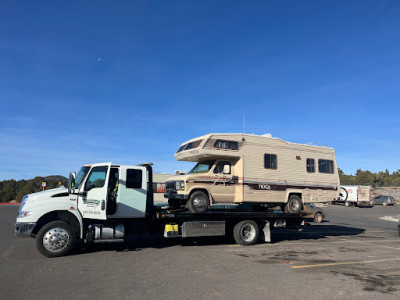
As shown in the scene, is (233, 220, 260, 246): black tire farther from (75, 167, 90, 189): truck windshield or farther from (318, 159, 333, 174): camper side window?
(75, 167, 90, 189): truck windshield

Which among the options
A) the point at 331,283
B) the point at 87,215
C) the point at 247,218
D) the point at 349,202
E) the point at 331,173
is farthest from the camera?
the point at 349,202

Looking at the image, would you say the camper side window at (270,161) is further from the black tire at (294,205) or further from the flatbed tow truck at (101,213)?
the flatbed tow truck at (101,213)

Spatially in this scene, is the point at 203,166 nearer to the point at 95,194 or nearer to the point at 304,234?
the point at 95,194

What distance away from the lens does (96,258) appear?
8.51 meters

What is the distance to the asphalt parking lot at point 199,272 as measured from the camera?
584 cm

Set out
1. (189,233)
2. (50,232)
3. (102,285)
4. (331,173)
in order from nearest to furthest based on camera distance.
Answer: (102,285)
(50,232)
(189,233)
(331,173)

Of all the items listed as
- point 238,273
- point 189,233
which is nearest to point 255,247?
point 189,233

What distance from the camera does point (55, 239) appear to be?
333 inches

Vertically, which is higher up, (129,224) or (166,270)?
(129,224)

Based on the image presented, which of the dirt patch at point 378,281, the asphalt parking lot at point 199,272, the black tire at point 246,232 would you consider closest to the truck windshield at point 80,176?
the asphalt parking lot at point 199,272

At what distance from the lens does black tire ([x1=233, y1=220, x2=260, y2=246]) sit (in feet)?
37.1

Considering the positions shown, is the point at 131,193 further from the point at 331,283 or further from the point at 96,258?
the point at 331,283

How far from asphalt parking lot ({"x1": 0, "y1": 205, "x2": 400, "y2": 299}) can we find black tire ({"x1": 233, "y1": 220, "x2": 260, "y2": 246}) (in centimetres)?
48

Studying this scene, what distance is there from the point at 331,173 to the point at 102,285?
439 inches
